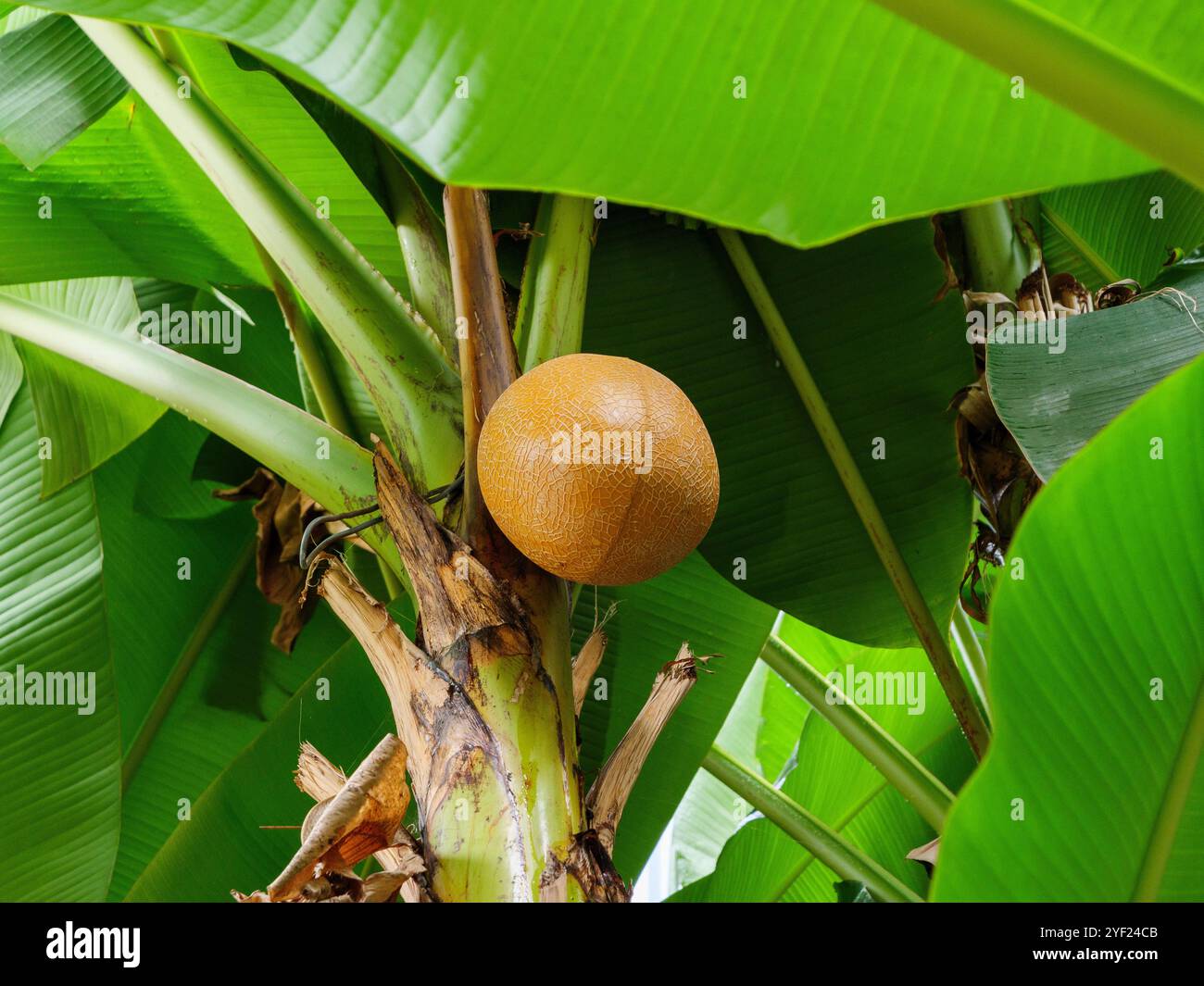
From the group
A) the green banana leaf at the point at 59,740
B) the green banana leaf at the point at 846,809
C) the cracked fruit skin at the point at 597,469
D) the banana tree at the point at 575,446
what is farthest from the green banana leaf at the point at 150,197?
the green banana leaf at the point at 846,809

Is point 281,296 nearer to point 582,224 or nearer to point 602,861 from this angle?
point 582,224

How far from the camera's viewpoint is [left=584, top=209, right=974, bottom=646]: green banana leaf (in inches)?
38.3

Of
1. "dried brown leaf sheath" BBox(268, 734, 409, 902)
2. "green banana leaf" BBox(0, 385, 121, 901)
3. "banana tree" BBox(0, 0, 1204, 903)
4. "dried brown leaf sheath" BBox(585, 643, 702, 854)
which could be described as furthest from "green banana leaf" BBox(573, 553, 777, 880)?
"green banana leaf" BBox(0, 385, 121, 901)

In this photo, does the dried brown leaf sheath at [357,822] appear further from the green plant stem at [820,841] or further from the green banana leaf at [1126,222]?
the green banana leaf at [1126,222]

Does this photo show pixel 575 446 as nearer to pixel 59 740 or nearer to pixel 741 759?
pixel 59 740

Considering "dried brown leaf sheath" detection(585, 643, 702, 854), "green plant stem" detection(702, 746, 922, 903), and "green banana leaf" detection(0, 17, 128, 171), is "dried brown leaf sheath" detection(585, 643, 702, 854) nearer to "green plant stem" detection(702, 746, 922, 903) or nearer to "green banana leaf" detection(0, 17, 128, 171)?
"green plant stem" detection(702, 746, 922, 903)

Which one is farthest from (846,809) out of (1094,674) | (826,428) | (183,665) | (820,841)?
(1094,674)

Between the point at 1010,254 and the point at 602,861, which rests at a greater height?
A: the point at 1010,254

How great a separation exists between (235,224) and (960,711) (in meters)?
0.88

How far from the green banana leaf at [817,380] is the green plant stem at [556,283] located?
17cm

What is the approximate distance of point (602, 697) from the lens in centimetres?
98

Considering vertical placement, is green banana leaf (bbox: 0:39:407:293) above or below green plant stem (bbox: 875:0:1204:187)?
above

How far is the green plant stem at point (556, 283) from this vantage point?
75 cm

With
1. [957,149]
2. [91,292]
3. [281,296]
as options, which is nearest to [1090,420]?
[957,149]
